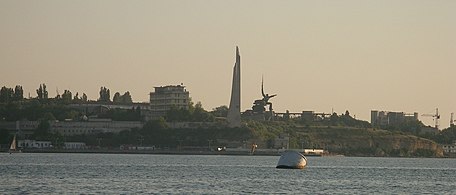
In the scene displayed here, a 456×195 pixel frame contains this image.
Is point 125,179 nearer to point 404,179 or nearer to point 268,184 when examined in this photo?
point 268,184

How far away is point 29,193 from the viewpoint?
291 ft

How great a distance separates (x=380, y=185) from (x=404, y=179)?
52.5ft

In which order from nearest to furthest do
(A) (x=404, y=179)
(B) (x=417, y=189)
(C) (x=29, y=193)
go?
(C) (x=29, y=193) → (B) (x=417, y=189) → (A) (x=404, y=179)

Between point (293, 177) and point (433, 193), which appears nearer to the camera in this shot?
point (433, 193)

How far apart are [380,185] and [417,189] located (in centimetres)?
606

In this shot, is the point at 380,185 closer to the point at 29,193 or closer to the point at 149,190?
the point at 149,190

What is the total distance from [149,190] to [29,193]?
10050mm

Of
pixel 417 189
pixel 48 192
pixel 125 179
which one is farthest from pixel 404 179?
pixel 48 192

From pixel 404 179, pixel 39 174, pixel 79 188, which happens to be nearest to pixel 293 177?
pixel 404 179

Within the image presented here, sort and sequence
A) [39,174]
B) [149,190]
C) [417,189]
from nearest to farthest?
[149,190], [417,189], [39,174]

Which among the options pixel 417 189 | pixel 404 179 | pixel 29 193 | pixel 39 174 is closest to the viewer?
pixel 29 193

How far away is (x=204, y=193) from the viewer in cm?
9294

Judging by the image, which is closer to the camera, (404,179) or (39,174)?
(39,174)

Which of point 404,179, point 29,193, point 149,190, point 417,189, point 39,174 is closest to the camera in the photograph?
point 29,193
